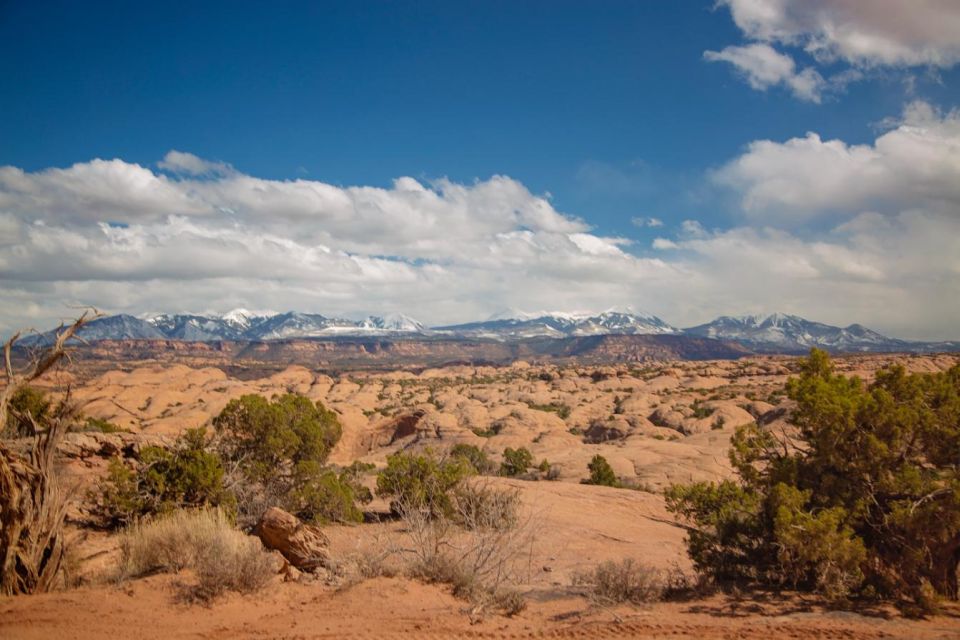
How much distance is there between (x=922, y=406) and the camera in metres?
8.91

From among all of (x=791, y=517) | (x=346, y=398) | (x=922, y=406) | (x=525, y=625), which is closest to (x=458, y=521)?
(x=525, y=625)

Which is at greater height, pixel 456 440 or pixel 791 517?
pixel 791 517

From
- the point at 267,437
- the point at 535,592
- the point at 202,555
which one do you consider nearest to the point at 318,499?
the point at 267,437

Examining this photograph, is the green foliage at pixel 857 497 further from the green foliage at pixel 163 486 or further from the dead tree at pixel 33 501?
the dead tree at pixel 33 501

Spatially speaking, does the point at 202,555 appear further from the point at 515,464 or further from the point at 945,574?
the point at 515,464

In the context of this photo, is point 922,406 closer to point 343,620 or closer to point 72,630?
point 343,620

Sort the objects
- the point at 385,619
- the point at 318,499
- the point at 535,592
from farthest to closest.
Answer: the point at 318,499, the point at 535,592, the point at 385,619

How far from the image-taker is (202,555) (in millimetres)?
8648

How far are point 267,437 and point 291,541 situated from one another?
7.23 m

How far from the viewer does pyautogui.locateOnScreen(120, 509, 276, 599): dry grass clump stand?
8.16 m

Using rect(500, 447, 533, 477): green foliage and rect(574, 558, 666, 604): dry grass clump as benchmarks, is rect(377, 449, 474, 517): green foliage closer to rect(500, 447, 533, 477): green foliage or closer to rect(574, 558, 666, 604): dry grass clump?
rect(574, 558, 666, 604): dry grass clump

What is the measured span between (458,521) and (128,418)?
102 ft

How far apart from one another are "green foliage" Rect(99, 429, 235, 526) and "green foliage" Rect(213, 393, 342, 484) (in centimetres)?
308

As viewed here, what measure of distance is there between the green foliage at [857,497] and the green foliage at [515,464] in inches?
697
